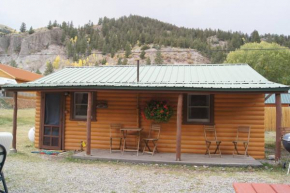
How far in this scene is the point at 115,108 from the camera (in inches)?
356

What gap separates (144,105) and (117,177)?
327cm

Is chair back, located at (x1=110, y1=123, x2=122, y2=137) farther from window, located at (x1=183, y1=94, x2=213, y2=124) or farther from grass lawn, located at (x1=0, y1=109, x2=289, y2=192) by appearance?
window, located at (x1=183, y1=94, x2=213, y2=124)

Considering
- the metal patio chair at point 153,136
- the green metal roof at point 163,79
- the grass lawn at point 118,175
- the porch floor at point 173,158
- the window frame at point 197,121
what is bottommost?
the grass lawn at point 118,175

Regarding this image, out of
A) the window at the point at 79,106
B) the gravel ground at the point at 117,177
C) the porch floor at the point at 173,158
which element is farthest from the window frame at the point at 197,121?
the window at the point at 79,106

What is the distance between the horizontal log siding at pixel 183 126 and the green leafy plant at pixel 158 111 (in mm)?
402

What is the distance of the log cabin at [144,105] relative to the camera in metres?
7.90

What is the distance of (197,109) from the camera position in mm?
8680

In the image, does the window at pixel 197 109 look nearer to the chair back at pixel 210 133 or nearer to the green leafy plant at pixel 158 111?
the chair back at pixel 210 133

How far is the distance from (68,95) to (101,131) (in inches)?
64.5

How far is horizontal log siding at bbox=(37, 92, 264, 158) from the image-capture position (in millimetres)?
8391

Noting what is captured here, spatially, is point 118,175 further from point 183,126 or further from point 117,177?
point 183,126

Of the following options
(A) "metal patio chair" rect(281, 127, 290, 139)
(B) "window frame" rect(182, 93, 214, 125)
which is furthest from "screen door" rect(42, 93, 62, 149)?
(A) "metal patio chair" rect(281, 127, 290, 139)

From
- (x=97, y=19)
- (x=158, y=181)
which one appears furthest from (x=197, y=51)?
(x=158, y=181)

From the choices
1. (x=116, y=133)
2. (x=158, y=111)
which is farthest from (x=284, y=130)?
(x=116, y=133)
